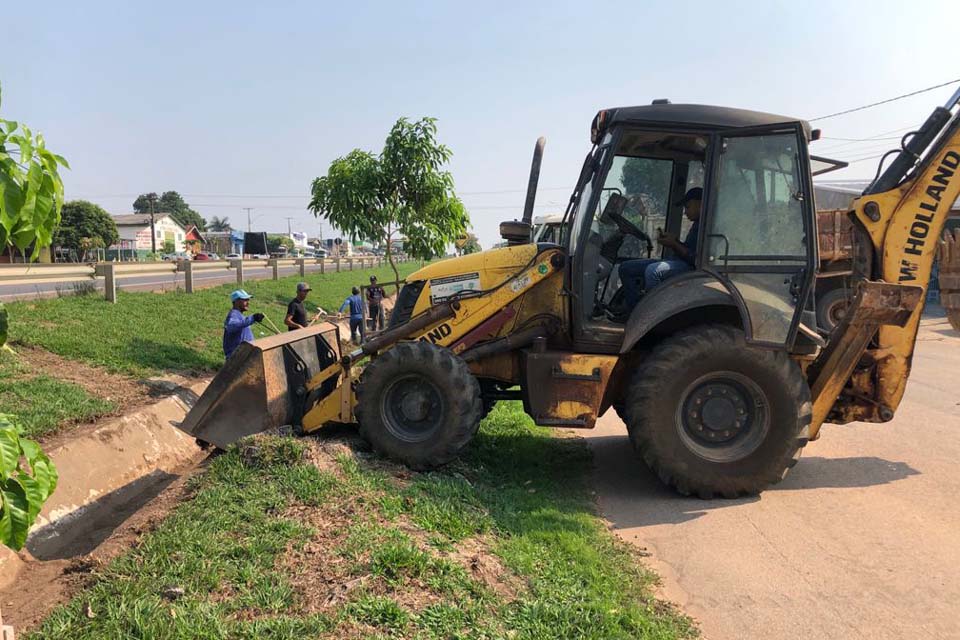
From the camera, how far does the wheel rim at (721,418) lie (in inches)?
223

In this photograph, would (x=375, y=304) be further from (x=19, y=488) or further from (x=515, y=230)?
(x=19, y=488)

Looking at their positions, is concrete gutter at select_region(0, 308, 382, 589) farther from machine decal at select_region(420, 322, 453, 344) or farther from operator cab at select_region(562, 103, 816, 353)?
operator cab at select_region(562, 103, 816, 353)

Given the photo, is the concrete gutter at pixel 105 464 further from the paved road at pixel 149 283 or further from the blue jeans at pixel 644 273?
the paved road at pixel 149 283

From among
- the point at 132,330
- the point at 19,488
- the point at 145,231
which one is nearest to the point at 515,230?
the point at 19,488

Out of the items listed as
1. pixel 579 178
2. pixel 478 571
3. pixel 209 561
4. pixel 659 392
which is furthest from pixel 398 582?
pixel 579 178

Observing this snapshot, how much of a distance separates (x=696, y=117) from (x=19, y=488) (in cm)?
522

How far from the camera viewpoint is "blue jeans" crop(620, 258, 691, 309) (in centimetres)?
589

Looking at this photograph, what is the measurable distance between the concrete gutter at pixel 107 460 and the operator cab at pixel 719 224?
14.3 ft

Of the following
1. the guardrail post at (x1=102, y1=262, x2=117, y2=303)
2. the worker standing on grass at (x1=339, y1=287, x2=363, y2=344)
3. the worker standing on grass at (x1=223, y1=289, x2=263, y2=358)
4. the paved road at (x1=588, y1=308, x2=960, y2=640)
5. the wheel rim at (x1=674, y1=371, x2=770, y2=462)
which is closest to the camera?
the paved road at (x1=588, y1=308, x2=960, y2=640)

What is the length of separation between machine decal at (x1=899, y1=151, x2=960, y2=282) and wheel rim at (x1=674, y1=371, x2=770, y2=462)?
166 cm

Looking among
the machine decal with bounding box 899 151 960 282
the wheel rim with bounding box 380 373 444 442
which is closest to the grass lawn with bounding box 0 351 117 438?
→ the wheel rim with bounding box 380 373 444 442

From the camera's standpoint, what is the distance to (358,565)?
12.2 ft

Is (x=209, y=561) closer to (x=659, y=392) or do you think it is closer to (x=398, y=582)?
(x=398, y=582)

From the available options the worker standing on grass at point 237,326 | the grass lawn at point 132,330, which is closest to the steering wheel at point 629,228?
the worker standing on grass at point 237,326
